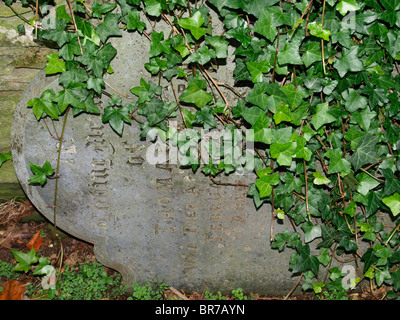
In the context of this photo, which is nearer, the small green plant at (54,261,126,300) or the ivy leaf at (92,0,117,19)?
the ivy leaf at (92,0,117,19)

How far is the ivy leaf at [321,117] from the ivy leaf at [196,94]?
68 cm

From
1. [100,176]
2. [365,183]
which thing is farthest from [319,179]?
[100,176]

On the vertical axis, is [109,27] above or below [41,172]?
above

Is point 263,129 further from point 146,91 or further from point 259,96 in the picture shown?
point 146,91

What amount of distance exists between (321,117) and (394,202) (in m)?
0.73

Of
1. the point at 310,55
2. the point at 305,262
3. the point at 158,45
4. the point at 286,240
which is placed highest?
the point at 158,45

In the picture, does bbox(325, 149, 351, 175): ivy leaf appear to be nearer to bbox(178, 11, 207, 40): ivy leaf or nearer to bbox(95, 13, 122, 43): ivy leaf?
bbox(178, 11, 207, 40): ivy leaf

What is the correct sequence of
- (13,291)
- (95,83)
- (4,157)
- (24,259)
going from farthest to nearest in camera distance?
1. (4,157)
2. (13,291)
3. (24,259)
4. (95,83)

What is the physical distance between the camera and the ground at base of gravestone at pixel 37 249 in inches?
100

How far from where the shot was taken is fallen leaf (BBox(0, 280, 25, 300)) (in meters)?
2.52

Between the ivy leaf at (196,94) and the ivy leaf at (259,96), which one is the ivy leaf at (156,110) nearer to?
the ivy leaf at (196,94)

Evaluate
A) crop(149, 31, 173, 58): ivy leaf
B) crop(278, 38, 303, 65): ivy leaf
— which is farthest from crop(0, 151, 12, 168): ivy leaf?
crop(278, 38, 303, 65): ivy leaf

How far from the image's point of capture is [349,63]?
196 cm
